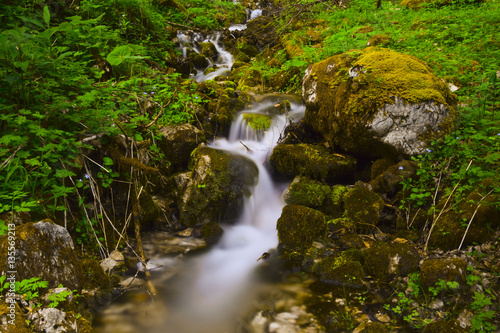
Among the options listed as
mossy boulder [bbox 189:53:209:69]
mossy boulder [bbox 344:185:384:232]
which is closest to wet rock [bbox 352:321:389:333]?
mossy boulder [bbox 344:185:384:232]

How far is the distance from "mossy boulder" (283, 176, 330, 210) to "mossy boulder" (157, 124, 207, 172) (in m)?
2.03

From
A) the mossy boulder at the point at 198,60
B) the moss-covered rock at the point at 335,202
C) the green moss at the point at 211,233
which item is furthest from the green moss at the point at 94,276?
the mossy boulder at the point at 198,60

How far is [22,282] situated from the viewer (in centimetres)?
212

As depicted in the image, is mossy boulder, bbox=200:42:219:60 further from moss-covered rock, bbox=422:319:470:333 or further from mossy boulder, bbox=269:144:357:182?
moss-covered rock, bbox=422:319:470:333

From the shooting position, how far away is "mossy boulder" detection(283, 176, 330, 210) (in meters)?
4.61

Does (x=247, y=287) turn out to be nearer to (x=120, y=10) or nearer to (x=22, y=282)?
(x=22, y=282)

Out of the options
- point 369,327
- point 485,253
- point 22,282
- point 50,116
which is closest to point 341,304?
point 369,327

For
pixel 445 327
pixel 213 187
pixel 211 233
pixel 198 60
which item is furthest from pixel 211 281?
pixel 198 60

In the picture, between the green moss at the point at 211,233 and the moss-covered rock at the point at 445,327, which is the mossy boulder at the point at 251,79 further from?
the moss-covered rock at the point at 445,327

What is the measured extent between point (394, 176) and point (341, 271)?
172 centimetres

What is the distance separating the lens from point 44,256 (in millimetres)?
2414

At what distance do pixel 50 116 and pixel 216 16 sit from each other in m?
14.1

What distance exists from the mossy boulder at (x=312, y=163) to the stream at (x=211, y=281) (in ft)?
1.19

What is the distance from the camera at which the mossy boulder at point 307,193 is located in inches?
182
